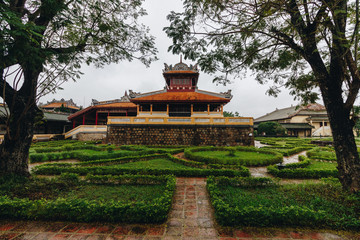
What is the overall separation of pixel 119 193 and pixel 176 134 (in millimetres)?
10584

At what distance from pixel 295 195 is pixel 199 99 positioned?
14079 mm

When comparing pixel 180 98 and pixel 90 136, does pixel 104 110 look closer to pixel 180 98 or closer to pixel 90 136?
pixel 90 136

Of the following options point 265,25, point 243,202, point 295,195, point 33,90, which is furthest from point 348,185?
point 33,90

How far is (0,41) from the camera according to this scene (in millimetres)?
3162

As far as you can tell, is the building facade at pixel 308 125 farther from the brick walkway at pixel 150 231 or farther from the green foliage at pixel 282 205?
the brick walkway at pixel 150 231

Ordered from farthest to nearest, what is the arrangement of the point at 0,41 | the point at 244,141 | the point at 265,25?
the point at 244,141 < the point at 265,25 < the point at 0,41

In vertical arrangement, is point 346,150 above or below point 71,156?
above

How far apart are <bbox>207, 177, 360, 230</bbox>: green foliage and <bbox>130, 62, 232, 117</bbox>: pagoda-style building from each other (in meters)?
13.4

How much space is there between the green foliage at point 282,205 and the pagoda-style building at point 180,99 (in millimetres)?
13390

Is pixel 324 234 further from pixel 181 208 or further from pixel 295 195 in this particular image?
pixel 181 208

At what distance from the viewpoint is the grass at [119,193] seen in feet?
13.0

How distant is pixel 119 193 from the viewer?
4309mm

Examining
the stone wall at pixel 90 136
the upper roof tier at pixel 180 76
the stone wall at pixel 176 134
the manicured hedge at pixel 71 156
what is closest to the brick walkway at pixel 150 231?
the manicured hedge at pixel 71 156

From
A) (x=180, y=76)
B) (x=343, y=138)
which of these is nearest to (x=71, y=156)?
(x=343, y=138)
